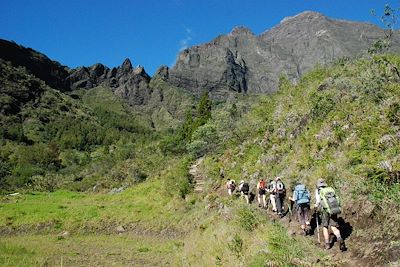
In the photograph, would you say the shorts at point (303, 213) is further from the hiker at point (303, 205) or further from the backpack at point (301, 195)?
the backpack at point (301, 195)

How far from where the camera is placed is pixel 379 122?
56.0 feet

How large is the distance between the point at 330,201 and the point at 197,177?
26.9 m

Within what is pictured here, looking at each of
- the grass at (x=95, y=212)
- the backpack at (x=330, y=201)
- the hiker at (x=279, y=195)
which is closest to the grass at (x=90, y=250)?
the grass at (x=95, y=212)

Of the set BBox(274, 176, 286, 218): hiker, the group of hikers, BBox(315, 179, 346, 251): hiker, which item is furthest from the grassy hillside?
BBox(274, 176, 286, 218): hiker

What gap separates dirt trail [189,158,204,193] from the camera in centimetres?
3559

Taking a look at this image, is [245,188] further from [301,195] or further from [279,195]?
[301,195]

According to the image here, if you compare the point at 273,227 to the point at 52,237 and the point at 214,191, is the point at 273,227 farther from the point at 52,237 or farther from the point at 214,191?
the point at 52,237

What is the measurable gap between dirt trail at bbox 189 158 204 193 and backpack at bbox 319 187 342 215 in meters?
22.3

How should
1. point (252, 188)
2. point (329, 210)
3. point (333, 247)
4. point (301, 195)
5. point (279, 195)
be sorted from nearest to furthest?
point (329, 210), point (333, 247), point (301, 195), point (279, 195), point (252, 188)

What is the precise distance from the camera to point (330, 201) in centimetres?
1241

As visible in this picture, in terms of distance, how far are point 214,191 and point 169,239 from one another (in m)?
5.48

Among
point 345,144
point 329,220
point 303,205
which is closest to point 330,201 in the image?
point 329,220

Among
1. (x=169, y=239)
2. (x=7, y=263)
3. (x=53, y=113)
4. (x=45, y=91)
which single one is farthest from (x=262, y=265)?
(x=45, y=91)

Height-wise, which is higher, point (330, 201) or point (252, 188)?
point (252, 188)
